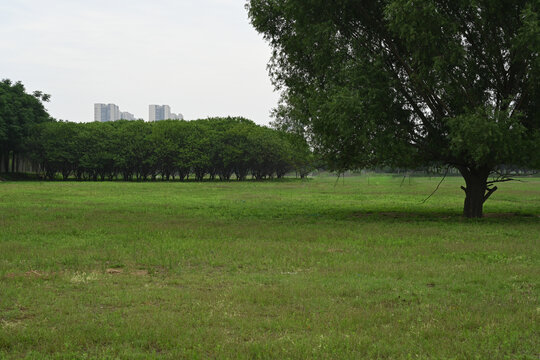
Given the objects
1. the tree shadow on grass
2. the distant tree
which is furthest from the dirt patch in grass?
the distant tree

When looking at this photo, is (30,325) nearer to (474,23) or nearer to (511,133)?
(511,133)

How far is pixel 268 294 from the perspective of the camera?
374 inches

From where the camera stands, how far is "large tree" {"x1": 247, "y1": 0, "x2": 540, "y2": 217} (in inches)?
814

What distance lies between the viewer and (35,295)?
9445mm

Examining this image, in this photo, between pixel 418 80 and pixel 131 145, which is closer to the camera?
pixel 418 80

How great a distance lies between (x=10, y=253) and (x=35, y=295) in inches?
214

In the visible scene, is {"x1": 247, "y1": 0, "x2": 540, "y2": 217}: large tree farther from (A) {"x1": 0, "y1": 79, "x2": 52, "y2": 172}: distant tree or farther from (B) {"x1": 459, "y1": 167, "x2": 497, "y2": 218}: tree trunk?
(A) {"x1": 0, "y1": 79, "x2": 52, "y2": 172}: distant tree

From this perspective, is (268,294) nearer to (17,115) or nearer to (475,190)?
(475,190)

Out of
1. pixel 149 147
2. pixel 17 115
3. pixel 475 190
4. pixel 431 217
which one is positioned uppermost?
pixel 17 115

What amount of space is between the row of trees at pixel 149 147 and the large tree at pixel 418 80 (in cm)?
6933

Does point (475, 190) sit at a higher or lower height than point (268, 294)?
higher

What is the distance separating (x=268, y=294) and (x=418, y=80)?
1642 cm

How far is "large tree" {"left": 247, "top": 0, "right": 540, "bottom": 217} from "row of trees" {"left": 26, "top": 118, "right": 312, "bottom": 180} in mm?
69332

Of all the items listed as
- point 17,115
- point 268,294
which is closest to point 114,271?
point 268,294
